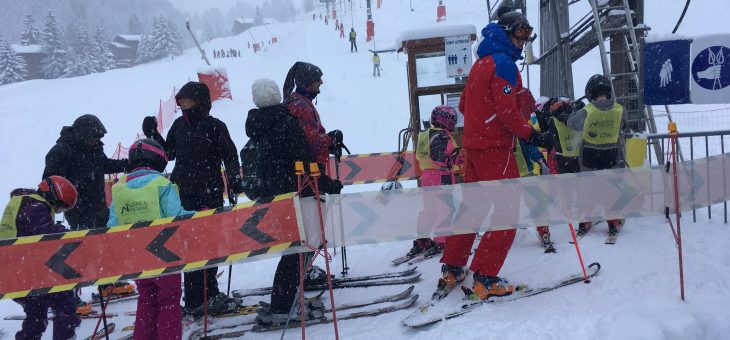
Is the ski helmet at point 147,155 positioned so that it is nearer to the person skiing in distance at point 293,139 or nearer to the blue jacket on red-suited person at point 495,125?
the person skiing in distance at point 293,139

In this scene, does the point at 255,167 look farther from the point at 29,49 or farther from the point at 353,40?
the point at 29,49

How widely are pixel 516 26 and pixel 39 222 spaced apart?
390 cm

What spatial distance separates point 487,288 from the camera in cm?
370

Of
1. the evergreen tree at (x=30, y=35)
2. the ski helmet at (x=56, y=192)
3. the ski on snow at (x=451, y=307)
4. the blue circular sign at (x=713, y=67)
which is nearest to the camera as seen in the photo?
the ski on snow at (x=451, y=307)

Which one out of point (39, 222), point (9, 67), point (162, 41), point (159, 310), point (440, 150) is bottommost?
point (159, 310)

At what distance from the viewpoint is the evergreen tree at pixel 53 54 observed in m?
68.6

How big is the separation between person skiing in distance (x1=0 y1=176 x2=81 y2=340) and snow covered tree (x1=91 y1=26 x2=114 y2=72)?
75.4m

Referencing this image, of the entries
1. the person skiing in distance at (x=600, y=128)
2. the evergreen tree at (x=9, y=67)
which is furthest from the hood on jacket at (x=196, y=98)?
the evergreen tree at (x=9, y=67)

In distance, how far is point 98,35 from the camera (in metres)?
75.1

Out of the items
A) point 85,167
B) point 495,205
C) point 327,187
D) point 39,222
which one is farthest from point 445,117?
point 85,167

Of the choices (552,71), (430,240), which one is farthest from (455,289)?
(552,71)

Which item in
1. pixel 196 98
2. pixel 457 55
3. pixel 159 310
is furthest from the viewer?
pixel 457 55

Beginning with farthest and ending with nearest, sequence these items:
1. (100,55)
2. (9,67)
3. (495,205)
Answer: (100,55) < (9,67) < (495,205)

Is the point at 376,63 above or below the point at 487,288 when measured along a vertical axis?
above
